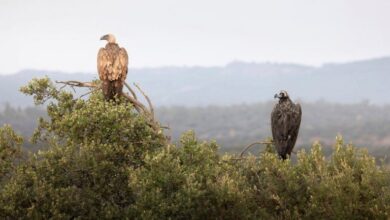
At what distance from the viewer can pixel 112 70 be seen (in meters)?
17.0

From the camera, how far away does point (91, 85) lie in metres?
17.1

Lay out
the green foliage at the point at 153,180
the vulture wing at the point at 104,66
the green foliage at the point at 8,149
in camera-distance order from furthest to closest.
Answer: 1. the green foliage at the point at 8,149
2. the vulture wing at the point at 104,66
3. the green foliage at the point at 153,180

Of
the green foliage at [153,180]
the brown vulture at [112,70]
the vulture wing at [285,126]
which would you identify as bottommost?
the green foliage at [153,180]

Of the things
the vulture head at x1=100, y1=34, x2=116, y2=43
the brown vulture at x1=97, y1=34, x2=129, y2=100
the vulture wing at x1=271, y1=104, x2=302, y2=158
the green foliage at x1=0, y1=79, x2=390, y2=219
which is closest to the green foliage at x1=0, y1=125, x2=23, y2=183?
the green foliage at x1=0, y1=79, x2=390, y2=219

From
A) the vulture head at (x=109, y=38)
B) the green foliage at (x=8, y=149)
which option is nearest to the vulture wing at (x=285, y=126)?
the vulture head at (x=109, y=38)

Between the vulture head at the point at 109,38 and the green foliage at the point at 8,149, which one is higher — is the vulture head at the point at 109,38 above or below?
above

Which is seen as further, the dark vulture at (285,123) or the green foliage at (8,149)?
the green foliage at (8,149)

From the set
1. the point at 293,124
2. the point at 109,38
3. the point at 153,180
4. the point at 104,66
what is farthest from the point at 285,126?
the point at 109,38

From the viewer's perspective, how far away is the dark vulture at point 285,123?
650 inches

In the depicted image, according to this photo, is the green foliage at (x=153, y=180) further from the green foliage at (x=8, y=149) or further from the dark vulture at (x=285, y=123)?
the dark vulture at (x=285, y=123)

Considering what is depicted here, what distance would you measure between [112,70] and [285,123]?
559 centimetres

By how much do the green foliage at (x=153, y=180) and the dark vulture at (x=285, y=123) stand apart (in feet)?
2.02

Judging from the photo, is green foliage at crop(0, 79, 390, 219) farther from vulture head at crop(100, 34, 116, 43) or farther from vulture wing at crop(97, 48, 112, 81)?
vulture head at crop(100, 34, 116, 43)

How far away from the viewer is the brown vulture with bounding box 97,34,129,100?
672 inches
